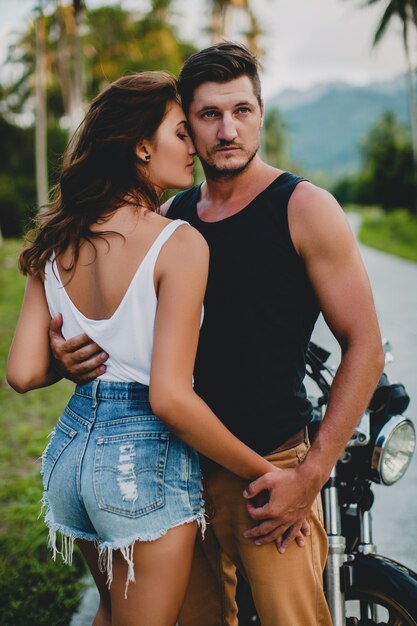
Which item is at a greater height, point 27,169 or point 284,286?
point 27,169

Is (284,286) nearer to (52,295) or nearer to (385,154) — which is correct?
(52,295)

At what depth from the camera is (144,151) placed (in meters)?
1.87

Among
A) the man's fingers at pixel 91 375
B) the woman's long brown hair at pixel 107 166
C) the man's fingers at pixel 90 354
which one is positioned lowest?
the man's fingers at pixel 91 375

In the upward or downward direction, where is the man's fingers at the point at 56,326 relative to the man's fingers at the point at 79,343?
upward

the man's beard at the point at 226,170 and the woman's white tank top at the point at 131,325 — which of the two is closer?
the woman's white tank top at the point at 131,325

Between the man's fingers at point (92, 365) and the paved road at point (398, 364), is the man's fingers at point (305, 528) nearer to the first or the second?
the man's fingers at point (92, 365)

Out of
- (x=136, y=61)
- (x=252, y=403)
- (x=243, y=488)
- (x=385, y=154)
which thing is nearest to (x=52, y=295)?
(x=252, y=403)

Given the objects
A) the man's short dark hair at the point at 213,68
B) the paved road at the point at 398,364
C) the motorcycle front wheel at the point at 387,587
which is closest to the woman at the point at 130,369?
the man's short dark hair at the point at 213,68

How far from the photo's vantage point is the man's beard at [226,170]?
212cm

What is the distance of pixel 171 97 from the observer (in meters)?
1.92

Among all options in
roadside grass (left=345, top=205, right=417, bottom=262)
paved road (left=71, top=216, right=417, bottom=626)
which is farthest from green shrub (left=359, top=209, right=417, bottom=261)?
paved road (left=71, top=216, right=417, bottom=626)

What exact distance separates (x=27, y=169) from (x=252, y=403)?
97.3ft

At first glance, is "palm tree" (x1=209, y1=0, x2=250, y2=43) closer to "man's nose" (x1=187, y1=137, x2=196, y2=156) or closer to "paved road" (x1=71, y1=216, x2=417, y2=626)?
"paved road" (x1=71, y1=216, x2=417, y2=626)

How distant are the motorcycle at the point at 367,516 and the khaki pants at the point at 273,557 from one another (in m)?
0.12
